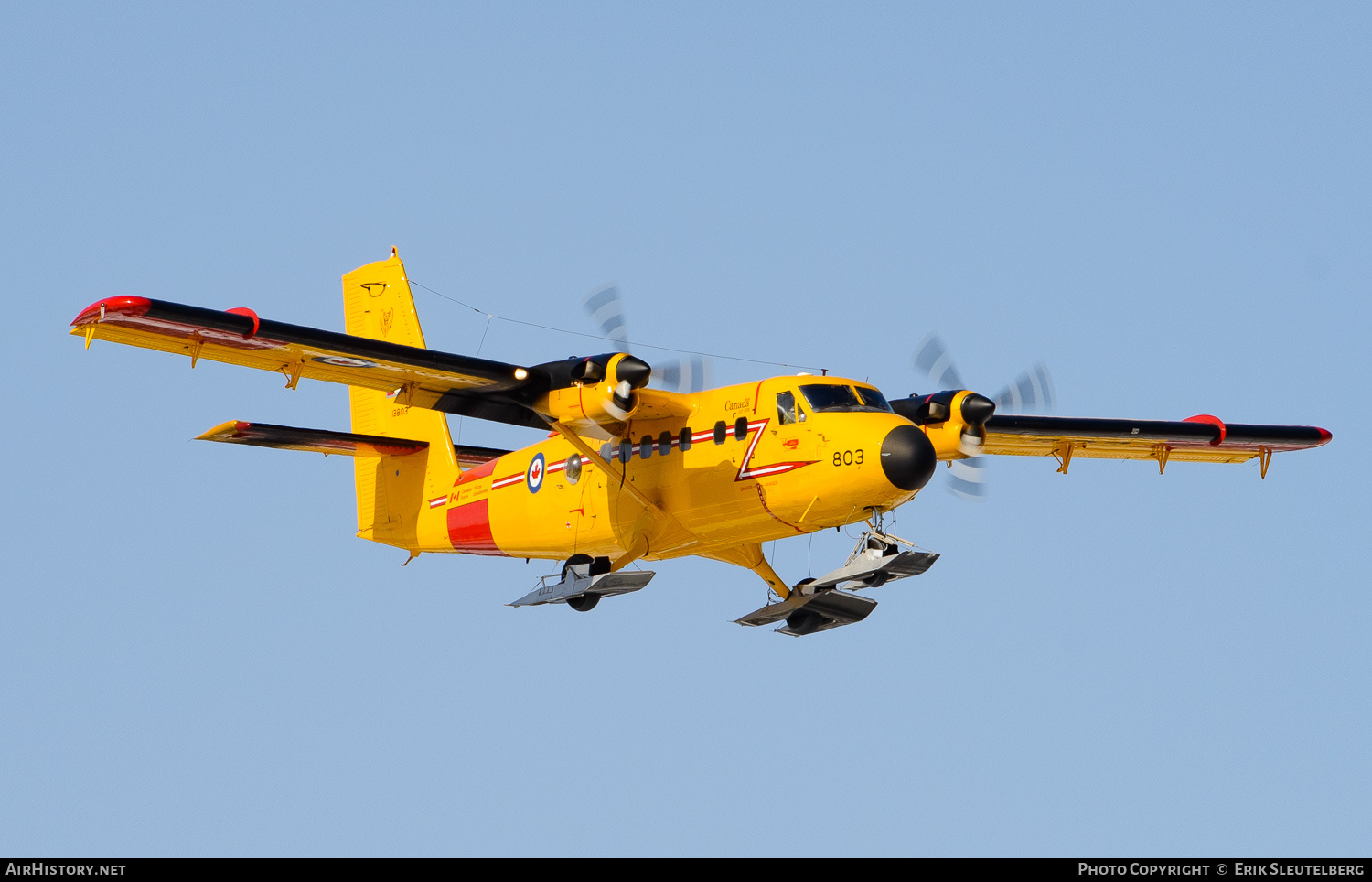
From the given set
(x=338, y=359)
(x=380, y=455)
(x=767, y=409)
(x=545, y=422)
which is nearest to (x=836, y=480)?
(x=767, y=409)

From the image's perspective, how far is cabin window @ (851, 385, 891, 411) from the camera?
19.8m

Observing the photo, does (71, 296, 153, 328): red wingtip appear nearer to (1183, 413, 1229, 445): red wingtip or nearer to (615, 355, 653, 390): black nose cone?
(615, 355, 653, 390): black nose cone

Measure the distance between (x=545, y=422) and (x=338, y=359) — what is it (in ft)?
9.41

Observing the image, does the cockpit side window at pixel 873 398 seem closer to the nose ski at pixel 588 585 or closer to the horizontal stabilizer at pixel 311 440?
the nose ski at pixel 588 585

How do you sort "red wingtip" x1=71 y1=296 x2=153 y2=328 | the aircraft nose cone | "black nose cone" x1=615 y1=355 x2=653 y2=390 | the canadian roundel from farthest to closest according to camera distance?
1. the canadian roundel
2. the aircraft nose cone
3. "black nose cone" x1=615 y1=355 x2=653 y2=390
4. "red wingtip" x1=71 y1=296 x2=153 y2=328

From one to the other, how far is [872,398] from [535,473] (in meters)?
4.96

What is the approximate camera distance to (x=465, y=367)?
67.1 ft

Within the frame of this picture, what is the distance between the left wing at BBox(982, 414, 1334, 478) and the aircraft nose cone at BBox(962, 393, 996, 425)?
1675 millimetres

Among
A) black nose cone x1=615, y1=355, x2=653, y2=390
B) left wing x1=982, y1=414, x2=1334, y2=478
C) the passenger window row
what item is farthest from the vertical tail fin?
left wing x1=982, y1=414, x2=1334, y2=478

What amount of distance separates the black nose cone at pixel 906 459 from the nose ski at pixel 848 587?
39.3 inches

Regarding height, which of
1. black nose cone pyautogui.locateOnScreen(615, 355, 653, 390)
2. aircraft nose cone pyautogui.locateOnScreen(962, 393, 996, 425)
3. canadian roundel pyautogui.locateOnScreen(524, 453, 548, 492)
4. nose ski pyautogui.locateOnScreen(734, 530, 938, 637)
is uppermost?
black nose cone pyautogui.locateOnScreen(615, 355, 653, 390)

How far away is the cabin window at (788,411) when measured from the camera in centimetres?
1958

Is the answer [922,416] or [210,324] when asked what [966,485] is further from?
[210,324]
